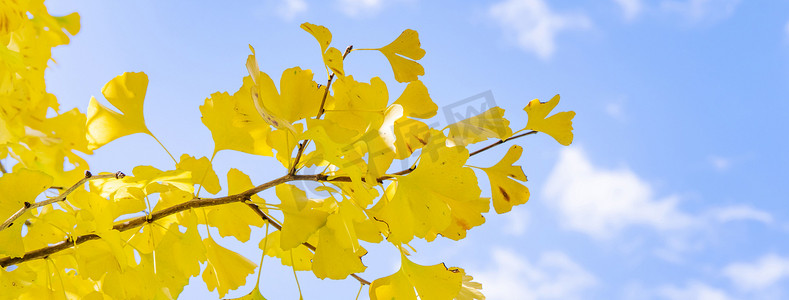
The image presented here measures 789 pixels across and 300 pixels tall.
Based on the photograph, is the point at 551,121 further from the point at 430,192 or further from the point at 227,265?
the point at 227,265

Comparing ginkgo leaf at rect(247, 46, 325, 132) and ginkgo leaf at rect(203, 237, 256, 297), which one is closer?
ginkgo leaf at rect(247, 46, 325, 132)

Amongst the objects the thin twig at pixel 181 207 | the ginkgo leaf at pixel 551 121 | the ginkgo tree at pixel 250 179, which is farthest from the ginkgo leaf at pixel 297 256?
the ginkgo leaf at pixel 551 121

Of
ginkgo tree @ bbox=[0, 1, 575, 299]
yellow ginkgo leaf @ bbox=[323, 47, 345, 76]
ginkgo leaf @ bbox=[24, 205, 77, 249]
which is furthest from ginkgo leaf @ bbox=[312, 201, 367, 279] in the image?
ginkgo leaf @ bbox=[24, 205, 77, 249]

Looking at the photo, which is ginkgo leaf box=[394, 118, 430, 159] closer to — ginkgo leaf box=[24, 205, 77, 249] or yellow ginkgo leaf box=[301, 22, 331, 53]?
yellow ginkgo leaf box=[301, 22, 331, 53]

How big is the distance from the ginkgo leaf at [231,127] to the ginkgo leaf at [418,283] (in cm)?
14

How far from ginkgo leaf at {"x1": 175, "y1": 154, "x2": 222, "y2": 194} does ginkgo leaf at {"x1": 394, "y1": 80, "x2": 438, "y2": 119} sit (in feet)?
0.50

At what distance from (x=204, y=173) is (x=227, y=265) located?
12 centimetres

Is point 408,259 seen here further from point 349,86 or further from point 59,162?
point 59,162

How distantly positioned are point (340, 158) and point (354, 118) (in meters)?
0.07

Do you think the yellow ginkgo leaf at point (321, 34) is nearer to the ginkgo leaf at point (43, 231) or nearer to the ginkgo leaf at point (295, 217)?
the ginkgo leaf at point (295, 217)

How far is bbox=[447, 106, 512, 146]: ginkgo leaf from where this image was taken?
44 centimetres

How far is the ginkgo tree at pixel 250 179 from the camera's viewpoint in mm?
396

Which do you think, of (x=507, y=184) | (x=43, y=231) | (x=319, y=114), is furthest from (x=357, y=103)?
(x=43, y=231)

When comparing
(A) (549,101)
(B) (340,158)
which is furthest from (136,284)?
(A) (549,101)
